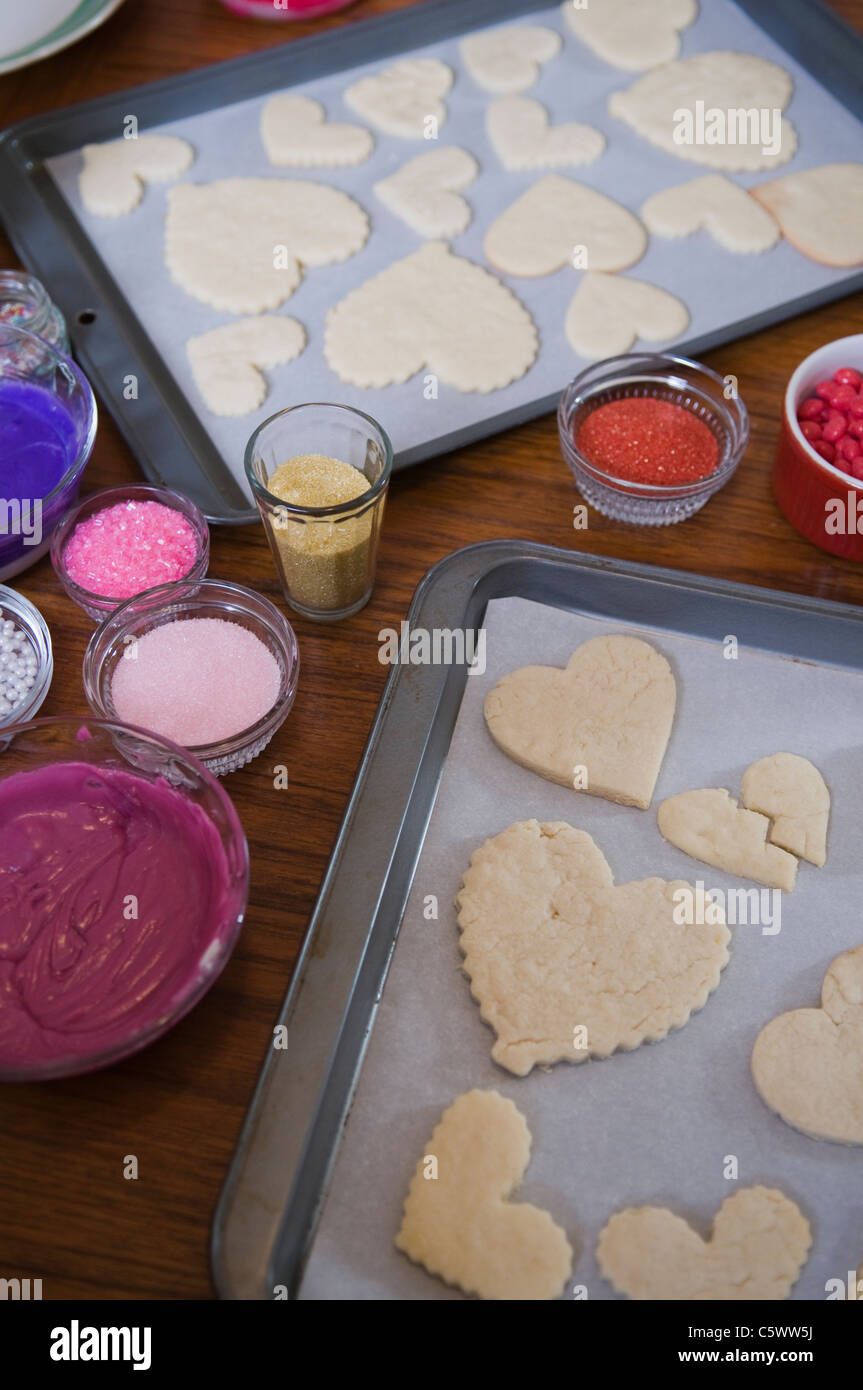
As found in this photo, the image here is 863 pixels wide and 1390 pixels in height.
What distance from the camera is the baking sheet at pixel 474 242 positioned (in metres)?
1.37

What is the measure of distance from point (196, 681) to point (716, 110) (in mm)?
1199

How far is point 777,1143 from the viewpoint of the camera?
3.05ft

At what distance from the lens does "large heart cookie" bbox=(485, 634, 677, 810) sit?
3.61 feet

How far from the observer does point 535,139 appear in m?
1.62

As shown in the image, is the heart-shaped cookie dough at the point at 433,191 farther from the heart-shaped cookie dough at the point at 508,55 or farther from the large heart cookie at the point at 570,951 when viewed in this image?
the large heart cookie at the point at 570,951

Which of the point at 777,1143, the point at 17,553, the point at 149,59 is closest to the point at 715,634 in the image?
the point at 777,1143

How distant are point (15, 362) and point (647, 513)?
0.73m

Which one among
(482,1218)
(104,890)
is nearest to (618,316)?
(104,890)

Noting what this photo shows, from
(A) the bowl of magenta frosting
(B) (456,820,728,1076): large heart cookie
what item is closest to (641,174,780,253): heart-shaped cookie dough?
(B) (456,820,728,1076): large heart cookie

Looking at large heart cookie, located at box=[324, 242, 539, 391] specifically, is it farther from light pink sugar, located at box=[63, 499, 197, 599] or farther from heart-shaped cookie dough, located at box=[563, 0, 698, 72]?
heart-shaped cookie dough, located at box=[563, 0, 698, 72]

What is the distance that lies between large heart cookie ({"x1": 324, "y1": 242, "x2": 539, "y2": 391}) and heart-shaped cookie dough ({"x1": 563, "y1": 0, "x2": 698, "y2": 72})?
526mm

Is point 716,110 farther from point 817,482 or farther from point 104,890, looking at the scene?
point 104,890

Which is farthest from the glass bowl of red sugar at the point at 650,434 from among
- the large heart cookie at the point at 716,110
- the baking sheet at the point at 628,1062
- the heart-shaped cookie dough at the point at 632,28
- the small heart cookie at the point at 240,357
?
the heart-shaped cookie dough at the point at 632,28

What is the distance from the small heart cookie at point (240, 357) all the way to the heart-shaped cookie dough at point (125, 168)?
0.28 metres
